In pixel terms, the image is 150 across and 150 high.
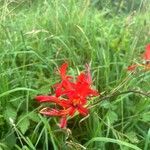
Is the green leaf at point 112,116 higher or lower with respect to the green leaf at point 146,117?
higher

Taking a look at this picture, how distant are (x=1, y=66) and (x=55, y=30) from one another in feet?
2.60

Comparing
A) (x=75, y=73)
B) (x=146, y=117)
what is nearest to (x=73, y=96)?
(x=146, y=117)

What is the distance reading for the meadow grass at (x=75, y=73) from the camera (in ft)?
6.92

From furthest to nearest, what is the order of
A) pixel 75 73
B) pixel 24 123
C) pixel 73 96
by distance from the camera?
1. pixel 75 73
2. pixel 24 123
3. pixel 73 96

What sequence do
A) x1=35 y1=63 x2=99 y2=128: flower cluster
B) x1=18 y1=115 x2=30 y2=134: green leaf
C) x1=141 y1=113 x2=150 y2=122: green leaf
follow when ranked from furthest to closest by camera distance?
x1=141 y1=113 x2=150 y2=122: green leaf
x1=18 y1=115 x2=30 y2=134: green leaf
x1=35 y1=63 x2=99 y2=128: flower cluster

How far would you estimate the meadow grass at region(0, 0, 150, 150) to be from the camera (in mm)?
2109

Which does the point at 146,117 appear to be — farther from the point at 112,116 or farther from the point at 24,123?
the point at 24,123

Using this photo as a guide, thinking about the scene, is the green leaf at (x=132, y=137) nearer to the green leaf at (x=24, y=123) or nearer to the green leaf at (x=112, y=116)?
the green leaf at (x=112, y=116)

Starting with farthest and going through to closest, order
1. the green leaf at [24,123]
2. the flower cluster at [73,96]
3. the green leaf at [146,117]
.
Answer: the green leaf at [146,117], the green leaf at [24,123], the flower cluster at [73,96]

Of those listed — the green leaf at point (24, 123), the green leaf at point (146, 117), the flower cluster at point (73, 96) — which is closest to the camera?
the flower cluster at point (73, 96)

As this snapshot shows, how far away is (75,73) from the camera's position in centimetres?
247

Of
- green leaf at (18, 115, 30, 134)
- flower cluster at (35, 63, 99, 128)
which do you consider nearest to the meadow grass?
green leaf at (18, 115, 30, 134)

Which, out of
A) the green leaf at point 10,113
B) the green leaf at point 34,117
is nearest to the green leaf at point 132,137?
the green leaf at point 34,117

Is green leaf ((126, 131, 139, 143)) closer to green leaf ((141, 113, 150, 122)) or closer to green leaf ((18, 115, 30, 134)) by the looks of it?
green leaf ((141, 113, 150, 122))
